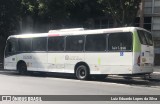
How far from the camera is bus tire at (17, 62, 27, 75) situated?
24453 millimetres

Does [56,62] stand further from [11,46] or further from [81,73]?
[11,46]

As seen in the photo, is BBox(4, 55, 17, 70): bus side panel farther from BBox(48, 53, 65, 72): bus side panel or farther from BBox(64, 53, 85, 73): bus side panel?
BBox(64, 53, 85, 73): bus side panel

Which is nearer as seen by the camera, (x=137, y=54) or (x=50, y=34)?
(x=137, y=54)

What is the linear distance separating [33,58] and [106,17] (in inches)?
732

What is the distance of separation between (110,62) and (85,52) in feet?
6.59

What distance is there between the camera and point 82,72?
20.6 m

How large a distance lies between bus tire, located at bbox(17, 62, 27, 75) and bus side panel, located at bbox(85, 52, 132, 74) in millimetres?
5970

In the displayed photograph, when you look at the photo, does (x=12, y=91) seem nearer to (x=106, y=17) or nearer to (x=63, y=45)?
(x=63, y=45)

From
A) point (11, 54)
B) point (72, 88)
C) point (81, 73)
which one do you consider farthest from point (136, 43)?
point (11, 54)

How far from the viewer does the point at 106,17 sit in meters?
40.6

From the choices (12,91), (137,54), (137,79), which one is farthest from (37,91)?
(137,79)

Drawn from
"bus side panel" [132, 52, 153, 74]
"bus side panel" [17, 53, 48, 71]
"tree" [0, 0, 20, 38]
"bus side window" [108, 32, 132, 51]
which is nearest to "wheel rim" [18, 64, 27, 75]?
"bus side panel" [17, 53, 48, 71]

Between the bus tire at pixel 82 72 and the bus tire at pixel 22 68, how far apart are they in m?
5.15

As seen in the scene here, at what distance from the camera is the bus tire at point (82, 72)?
66.3ft
